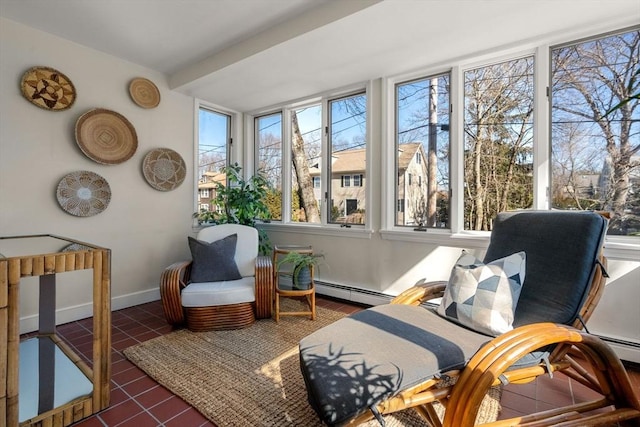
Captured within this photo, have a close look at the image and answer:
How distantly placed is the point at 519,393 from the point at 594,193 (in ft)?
5.08

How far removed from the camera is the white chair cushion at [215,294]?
8.13 ft

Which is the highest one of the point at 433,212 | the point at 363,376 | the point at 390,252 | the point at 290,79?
the point at 290,79

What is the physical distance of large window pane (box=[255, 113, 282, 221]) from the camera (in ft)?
13.4

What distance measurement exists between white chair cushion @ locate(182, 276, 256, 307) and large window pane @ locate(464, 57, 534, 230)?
2.08m

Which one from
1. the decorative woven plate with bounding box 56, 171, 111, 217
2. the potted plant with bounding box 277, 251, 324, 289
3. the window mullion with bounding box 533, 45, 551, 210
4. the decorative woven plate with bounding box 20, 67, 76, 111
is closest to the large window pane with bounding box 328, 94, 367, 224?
the potted plant with bounding box 277, 251, 324, 289

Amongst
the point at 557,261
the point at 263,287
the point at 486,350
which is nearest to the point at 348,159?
the point at 263,287

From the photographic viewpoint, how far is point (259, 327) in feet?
8.65

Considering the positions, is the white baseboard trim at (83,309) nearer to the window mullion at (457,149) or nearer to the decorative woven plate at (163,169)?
the decorative woven plate at (163,169)

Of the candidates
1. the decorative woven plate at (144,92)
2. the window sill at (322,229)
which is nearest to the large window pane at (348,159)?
the window sill at (322,229)

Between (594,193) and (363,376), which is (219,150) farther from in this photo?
(594,193)

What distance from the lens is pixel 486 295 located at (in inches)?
61.6

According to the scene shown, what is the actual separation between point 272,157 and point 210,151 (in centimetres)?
82

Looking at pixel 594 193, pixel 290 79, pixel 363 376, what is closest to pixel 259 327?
pixel 363 376

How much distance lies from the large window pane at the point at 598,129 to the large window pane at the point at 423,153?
2.71 feet
